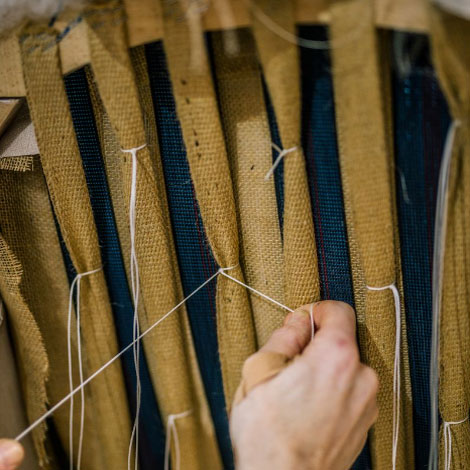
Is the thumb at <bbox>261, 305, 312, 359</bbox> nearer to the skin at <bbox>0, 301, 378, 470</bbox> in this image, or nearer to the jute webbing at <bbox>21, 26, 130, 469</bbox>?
the skin at <bbox>0, 301, 378, 470</bbox>

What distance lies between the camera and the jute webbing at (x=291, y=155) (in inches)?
24.7

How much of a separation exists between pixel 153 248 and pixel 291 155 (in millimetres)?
252

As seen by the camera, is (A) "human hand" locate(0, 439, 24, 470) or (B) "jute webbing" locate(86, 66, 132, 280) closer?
(A) "human hand" locate(0, 439, 24, 470)

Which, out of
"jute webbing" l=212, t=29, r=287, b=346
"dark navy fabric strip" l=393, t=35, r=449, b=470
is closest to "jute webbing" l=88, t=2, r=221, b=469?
"jute webbing" l=212, t=29, r=287, b=346

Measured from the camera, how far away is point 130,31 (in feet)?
2.19

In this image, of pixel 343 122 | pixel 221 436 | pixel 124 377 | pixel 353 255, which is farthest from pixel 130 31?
pixel 221 436

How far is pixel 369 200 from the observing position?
664 mm

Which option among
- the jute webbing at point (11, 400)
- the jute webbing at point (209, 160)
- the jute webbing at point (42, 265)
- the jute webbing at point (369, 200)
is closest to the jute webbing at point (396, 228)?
the jute webbing at point (369, 200)

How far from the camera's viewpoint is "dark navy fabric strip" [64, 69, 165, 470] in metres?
0.79

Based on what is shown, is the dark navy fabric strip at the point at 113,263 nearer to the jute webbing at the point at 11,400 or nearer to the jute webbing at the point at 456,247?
the jute webbing at the point at 11,400

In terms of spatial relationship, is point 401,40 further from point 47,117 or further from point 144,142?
point 47,117

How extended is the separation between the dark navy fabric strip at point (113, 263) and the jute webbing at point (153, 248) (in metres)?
0.03

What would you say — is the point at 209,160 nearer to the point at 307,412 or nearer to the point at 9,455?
the point at 307,412

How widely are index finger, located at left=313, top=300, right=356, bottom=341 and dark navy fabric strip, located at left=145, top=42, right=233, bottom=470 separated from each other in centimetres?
20
